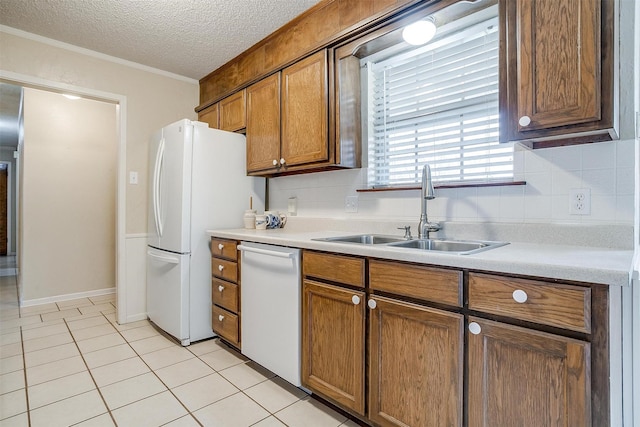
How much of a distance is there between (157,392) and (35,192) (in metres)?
3.00

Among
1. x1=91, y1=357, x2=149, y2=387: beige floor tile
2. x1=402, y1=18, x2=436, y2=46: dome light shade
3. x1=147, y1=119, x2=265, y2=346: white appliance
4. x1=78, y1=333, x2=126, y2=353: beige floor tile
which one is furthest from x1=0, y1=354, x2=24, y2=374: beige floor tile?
x1=402, y1=18, x2=436, y2=46: dome light shade

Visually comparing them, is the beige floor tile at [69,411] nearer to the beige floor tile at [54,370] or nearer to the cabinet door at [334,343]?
the beige floor tile at [54,370]

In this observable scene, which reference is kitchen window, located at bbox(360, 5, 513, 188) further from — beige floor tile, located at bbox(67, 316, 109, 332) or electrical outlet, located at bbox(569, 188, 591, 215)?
beige floor tile, located at bbox(67, 316, 109, 332)

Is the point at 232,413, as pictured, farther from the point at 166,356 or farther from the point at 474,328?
the point at 474,328

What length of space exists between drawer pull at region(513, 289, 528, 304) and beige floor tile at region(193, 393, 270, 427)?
1.28 m

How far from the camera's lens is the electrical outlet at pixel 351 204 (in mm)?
2292

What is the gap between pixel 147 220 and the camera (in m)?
3.06

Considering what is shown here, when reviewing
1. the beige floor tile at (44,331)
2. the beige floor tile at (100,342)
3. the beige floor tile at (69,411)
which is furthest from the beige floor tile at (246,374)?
the beige floor tile at (44,331)

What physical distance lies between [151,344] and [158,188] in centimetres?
122

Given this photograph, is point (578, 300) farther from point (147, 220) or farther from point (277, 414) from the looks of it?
point (147, 220)

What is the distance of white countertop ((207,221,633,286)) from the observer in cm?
91

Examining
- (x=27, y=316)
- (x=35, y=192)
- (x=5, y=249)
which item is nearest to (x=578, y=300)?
(x=27, y=316)

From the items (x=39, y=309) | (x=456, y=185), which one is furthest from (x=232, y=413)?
(x=39, y=309)

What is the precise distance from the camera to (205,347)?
96.3 inches
